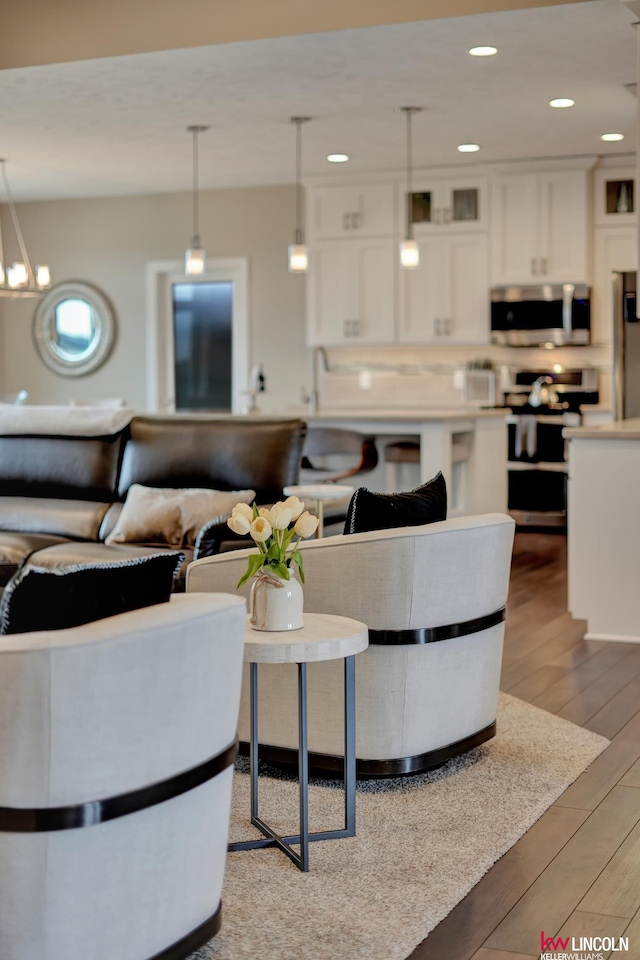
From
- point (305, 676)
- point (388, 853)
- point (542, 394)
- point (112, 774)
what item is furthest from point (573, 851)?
point (542, 394)

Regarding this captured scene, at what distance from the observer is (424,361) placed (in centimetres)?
883

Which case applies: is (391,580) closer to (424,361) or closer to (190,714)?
(190,714)

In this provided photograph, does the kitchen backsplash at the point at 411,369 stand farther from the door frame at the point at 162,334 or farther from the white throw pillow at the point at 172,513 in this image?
the white throw pillow at the point at 172,513

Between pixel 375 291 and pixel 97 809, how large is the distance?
7239mm

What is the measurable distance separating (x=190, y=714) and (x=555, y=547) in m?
5.93

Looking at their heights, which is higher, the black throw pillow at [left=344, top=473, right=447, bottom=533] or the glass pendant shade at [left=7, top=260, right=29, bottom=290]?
the glass pendant shade at [left=7, top=260, right=29, bottom=290]

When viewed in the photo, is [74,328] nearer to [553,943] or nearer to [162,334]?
[162,334]

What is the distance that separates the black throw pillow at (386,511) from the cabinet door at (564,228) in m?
5.33

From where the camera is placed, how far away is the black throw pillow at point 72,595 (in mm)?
1979

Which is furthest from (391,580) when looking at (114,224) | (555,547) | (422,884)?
(114,224)

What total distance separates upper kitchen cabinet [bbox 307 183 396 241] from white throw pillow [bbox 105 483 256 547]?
4601 millimetres

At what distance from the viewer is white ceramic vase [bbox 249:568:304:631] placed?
2572mm

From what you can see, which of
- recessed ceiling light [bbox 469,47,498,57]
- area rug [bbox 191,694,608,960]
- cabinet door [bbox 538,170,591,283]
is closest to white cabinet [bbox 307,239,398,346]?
cabinet door [bbox 538,170,591,283]

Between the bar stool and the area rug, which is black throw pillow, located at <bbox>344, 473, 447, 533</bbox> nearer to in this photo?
the area rug
